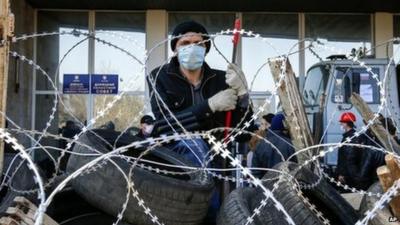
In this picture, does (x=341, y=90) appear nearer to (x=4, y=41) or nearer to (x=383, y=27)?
(x=383, y=27)

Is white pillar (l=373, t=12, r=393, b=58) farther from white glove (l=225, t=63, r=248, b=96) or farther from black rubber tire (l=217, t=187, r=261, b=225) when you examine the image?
black rubber tire (l=217, t=187, r=261, b=225)

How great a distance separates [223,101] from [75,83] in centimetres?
968

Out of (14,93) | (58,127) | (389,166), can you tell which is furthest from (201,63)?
(14,93)

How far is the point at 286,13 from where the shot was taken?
45.1 feet

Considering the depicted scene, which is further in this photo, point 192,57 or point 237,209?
point 192,57

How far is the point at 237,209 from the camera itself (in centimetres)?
314

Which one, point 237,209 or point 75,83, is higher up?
point 75,83

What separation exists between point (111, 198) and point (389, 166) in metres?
1.50

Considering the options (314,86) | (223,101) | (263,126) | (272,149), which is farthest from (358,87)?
(223,101)

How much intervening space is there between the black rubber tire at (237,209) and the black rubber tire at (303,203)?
0.07m

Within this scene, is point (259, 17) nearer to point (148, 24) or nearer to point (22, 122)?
point (148, 24)

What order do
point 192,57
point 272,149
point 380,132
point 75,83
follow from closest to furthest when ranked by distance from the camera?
point 192,57, point 380,132, point 272,149, point 75,83

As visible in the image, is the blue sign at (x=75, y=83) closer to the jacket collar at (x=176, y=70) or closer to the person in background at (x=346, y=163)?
the person in background at (x=346, y=163)

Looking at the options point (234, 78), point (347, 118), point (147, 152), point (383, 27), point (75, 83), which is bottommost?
point (147, 152)
